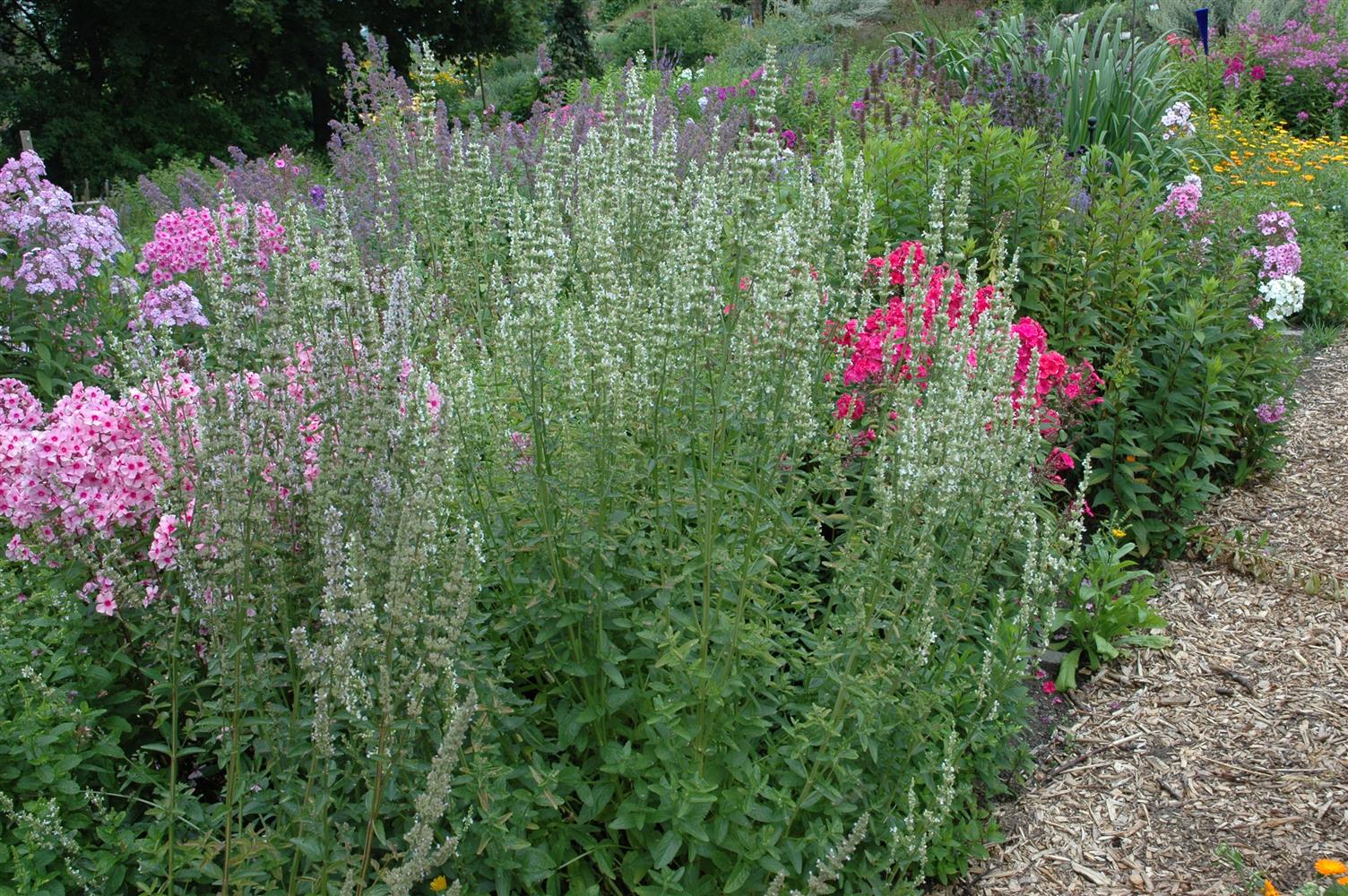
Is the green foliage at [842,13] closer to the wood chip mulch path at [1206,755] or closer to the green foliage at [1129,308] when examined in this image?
the green foliage at [1129,308]

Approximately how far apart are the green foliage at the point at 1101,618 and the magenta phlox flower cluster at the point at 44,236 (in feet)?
14.5

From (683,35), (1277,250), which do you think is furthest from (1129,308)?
(683,35)

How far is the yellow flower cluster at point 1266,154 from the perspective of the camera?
947cm

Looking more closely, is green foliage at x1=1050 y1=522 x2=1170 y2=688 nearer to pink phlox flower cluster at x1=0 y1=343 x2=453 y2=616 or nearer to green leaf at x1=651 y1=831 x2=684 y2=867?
green leaf at x1=651 y1=831 x2=684 y2=867

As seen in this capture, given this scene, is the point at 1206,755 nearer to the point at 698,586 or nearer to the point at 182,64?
the point at 698,586

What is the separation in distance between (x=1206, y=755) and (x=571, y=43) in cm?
2483

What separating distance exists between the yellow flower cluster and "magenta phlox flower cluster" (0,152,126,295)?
8528mm

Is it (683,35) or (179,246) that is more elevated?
(179,246)

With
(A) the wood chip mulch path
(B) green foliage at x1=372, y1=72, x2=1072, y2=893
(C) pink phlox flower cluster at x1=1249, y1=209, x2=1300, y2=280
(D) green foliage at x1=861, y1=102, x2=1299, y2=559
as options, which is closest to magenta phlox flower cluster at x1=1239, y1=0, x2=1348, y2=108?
(C) pink phlox flower cluster at x1=1249, y1=209, x2=1300, y2=280

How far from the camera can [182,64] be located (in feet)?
65.2

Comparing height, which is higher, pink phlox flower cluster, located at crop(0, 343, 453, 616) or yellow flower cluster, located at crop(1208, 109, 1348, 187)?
pink phlox flower cluster, located at crop(0, 343, 453, 616)

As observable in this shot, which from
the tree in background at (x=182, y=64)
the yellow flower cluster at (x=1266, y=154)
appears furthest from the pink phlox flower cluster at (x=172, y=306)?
the tree in background at (x=182, y=64)

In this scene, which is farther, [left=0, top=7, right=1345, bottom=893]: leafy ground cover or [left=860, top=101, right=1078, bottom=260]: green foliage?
[left=860, top=101, right=1078, bottom=260]: green foliage

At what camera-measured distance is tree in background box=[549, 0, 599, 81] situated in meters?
24.7
